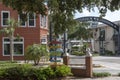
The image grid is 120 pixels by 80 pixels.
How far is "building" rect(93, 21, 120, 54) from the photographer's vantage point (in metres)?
78.9

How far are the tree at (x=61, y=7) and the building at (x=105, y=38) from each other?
5891 centimetres

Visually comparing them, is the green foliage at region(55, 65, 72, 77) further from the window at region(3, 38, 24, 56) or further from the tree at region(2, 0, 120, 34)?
the window at region(3, 38, 24, 56)

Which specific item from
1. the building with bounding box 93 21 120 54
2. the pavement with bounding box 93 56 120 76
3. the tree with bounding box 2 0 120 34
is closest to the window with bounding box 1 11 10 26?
the pavement with bounding box 93 56 120 76

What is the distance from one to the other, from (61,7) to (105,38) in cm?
6801

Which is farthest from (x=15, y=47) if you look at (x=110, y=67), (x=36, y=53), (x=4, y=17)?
(x=110, y=67)

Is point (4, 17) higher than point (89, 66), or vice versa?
point (4, 17)

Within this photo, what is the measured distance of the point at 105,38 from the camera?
84.3 m

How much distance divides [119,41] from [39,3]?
A: 58.6 metres

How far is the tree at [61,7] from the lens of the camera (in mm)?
15684

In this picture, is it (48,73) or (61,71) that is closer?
(48,73)

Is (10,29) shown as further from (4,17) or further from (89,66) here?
(89,66)

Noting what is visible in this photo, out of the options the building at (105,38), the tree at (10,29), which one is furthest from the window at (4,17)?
the building at (105,38)

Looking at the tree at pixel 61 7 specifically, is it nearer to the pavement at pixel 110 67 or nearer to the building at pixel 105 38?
the pavement at pixel 110 67

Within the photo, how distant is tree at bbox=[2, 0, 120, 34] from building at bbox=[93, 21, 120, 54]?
58909 millimetres
